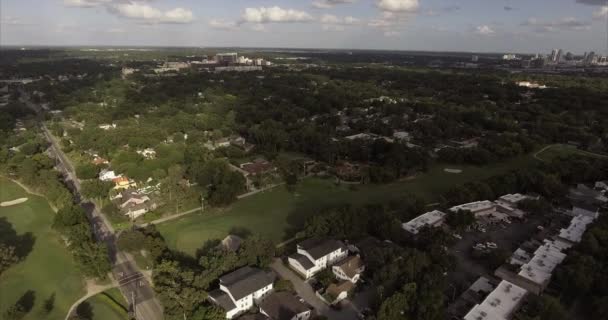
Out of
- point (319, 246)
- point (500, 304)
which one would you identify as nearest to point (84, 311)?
point (319, 246)

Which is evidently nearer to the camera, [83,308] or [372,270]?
[83,308]

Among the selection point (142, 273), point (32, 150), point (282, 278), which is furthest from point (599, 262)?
point (32, 150)

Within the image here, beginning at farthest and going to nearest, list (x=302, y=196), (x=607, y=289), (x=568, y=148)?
(x=568, y=148) → (x=302, y=196) → (x=607, y=289)

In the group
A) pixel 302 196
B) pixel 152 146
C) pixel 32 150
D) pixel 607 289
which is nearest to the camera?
pixel 607 289

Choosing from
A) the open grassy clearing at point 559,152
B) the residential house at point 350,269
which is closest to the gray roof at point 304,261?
the residential house at point 350,269

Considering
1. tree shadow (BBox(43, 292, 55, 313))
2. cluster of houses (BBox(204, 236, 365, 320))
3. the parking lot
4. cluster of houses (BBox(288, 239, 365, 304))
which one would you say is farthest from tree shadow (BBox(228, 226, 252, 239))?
the parking lot

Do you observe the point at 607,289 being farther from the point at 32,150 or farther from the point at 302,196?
the point at 32,150
